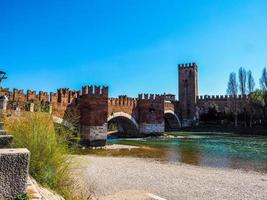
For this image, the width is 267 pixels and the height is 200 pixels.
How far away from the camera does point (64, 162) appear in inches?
255

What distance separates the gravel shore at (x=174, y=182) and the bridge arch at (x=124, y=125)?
70.0ft

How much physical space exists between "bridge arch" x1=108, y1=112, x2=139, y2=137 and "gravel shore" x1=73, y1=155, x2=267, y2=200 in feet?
70.0

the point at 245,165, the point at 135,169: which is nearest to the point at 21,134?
the point at 135,169

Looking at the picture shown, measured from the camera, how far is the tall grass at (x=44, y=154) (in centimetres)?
598

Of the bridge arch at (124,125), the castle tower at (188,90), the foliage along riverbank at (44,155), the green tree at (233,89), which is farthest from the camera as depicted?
the castle tower at (188,90)

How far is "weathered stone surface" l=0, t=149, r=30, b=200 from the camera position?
10.8 ft

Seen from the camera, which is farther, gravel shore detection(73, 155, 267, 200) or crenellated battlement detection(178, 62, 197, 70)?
crenellated battlement detection(178, 62, 197, 70)

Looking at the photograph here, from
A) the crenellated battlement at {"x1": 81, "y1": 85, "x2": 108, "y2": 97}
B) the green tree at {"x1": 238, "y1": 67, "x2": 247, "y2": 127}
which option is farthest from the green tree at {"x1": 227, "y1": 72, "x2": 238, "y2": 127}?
the crenellated battlement at {"x1": 81, "y1": 85, "x2": 108, "y2": 97}

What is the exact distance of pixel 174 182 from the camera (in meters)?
10.5

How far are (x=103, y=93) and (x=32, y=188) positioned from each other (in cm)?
2354

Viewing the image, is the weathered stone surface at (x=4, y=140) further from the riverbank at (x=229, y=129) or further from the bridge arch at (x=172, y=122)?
the bridge arch at (x=172, y=122)

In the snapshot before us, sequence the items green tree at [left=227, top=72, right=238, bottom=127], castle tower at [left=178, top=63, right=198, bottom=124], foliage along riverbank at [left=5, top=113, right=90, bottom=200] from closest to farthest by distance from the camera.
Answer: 1. foliage along riverbank at [left=5, top=113, right=90, bottom=200]
2. green tree at [left=227, top=72, right=238, bottom=127]
3. castle tower at [left=178, top=63, right=198, bottom=124]

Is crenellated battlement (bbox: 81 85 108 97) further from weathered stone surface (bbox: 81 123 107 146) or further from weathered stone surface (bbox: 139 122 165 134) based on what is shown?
weathered stone surface (bbox: 139 122 165 134)

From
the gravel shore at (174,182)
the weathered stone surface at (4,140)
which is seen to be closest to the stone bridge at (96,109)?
the gravel shore at (174,182)
